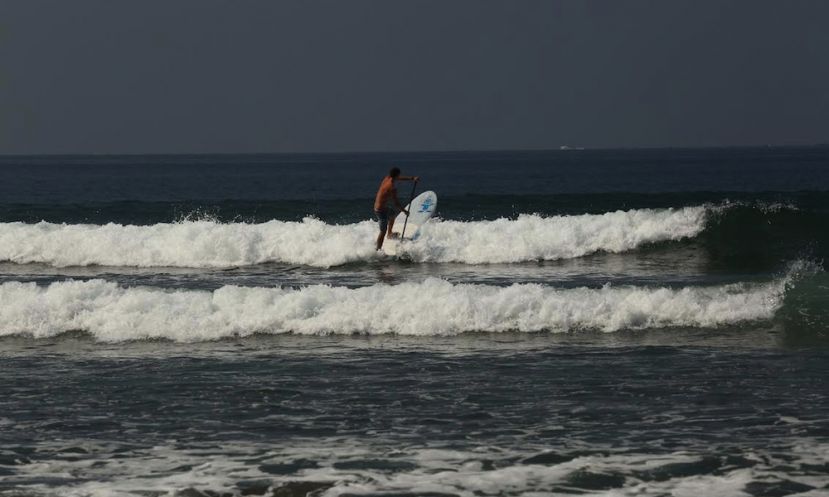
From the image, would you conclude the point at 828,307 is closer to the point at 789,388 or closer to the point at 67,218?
the point at 789,388

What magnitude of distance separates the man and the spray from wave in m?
5.71

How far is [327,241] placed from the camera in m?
28.1

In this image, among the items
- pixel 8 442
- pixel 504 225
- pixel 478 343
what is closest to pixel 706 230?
pixel 504 225

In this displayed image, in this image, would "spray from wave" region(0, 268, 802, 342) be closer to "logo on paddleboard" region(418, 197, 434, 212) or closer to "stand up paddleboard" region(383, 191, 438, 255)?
"stand up paddleboard" region(383, 191, 438, 255)

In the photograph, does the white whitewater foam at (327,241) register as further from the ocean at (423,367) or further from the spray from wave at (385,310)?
the spray from wave at (385,310)

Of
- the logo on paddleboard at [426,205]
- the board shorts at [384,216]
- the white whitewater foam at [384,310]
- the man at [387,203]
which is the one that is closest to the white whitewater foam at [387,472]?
the white whitewater foam at [384,310]

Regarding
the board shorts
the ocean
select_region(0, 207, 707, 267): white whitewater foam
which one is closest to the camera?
the ocean

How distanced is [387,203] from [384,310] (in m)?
7.43

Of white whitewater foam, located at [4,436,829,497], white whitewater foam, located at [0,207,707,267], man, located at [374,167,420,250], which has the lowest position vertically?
white whitewater foam, located at [4,436,829,497]

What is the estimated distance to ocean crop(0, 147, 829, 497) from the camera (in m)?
9.19

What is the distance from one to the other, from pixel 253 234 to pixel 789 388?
61.7 ft

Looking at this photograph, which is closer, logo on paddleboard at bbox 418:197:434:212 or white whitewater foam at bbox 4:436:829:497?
white whitewater foam at bbox 4:436:829:497

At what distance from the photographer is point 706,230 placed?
29.4m

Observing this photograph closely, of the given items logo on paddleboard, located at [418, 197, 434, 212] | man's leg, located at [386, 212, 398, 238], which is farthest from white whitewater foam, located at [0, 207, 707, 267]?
logo on paddleboard, located at [418, 197, 434, 212]
